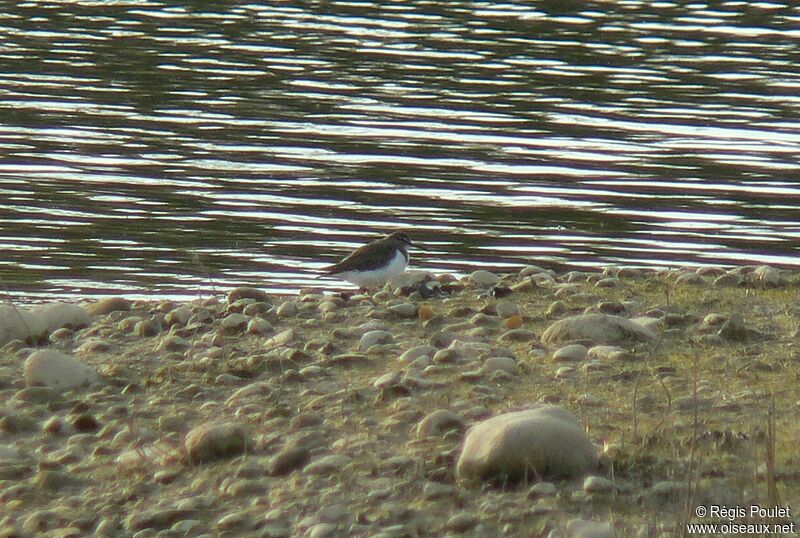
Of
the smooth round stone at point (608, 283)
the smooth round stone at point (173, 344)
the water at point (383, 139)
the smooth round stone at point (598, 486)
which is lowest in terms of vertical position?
the water at point (383, 139)

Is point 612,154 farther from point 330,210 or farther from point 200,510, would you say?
point 200,510

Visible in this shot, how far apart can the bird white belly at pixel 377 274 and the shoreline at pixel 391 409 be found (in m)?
0.51

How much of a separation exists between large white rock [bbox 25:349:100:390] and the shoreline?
0.01 meters

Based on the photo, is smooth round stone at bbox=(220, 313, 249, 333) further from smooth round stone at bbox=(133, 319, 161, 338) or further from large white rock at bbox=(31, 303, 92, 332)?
large white rock at bbox=(31, 303, 92, 332)

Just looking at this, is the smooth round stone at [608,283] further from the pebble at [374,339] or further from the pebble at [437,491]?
the pebble at [437,491]

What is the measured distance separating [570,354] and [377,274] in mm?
3010

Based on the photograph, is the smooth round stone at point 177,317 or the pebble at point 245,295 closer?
the smooth round stone at point 177,317

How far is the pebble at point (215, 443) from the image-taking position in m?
6.60

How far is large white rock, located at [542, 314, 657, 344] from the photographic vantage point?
27.0 feet

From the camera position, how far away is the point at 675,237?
13.2m

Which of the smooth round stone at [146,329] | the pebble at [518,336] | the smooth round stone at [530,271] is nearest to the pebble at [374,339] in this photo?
the pebble at [518,336]

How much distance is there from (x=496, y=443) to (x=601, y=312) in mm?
3358

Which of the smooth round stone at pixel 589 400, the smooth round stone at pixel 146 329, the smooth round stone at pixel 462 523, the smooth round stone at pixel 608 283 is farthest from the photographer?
the smooth round stone at pixel 608 283

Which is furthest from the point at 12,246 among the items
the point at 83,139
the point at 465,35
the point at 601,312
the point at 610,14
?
the point at 610,14
